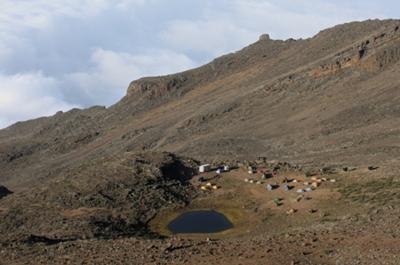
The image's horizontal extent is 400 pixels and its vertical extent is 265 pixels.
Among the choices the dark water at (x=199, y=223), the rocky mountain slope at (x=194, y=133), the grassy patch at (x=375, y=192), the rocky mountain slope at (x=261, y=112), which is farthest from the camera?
the rocky mountain slope at (x=261, y=112)

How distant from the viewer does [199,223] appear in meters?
49.7

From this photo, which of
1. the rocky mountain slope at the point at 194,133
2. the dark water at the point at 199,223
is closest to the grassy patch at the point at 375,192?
the rocky mountain slope at the point at 194,133

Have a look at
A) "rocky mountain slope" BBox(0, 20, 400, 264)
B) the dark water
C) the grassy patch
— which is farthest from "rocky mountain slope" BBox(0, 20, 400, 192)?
the dark water

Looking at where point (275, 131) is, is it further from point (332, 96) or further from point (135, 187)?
point (135, 187)

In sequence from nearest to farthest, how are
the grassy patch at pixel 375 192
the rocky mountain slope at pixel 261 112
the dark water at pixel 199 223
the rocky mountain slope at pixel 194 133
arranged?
the grassy patch at pixel 375 192
the dark water at pixel 199 223
the rocky mountain slope at pixel 194 133
the rocky mountain slope at pixel 261 112

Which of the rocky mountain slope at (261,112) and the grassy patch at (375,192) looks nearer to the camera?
the grassy patch at (375,192)

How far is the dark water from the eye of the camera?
47.9 meters

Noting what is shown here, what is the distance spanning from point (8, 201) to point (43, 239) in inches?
728

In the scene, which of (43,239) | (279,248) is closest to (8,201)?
(43,239)

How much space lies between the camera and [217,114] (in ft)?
385

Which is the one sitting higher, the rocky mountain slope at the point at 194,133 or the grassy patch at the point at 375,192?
the rocky mountain slope at the point at 194,133

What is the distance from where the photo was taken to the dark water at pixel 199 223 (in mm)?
47875

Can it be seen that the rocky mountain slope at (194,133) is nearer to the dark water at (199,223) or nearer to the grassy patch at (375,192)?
the grassy patch at (375,192)

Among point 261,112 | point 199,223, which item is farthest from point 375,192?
point 261,112
